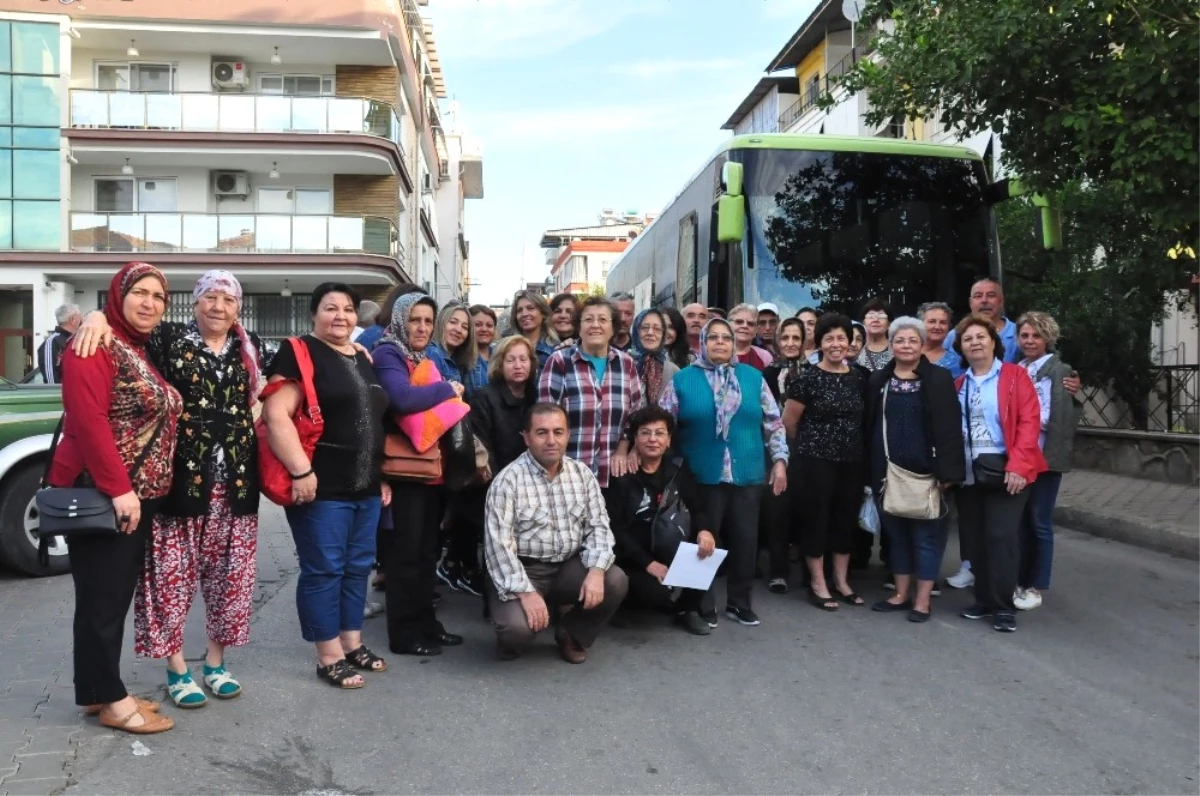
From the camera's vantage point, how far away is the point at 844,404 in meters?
6.96

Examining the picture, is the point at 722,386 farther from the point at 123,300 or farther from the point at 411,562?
the point at 123,300

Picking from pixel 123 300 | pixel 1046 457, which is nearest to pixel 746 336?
pixel 1046 457

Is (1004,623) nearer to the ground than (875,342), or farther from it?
nearer to the ground

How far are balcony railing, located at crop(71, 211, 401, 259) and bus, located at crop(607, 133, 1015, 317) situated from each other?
57.4 feet

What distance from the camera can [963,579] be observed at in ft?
25.1

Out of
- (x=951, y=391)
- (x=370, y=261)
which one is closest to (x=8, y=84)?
(x=370, y=261)

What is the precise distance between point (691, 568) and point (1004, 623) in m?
1.95

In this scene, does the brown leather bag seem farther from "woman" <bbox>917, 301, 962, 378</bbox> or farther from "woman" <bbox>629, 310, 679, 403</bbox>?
"woman" <bbox>917, 301, 962, 378</bbox>

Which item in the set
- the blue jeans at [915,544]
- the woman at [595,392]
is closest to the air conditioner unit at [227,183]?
the woman at [595,392]

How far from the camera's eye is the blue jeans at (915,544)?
673 centimetres

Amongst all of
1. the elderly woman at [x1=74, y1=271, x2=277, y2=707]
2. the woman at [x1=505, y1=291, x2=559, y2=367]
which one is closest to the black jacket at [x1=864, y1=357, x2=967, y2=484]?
the woman at [x1=505, y1=291, x2=559, y2=367]

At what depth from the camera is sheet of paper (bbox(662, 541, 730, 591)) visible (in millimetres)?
6082

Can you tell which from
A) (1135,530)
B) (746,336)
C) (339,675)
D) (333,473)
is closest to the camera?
(333,473)

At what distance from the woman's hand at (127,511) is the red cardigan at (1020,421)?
4746 mm
